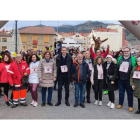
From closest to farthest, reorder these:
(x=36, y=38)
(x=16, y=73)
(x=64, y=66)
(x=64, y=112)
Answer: (x=64, y=112) < (x=16, y=73) < (x=64, y=66) < (x=36, y=38)

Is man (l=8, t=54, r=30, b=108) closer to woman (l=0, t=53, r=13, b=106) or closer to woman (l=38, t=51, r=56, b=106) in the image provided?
woman (l=0, t=53, r=13, b=106)

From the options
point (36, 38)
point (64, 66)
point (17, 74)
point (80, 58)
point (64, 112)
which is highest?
point (36, 38)

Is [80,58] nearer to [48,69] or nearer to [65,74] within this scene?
[65,74]

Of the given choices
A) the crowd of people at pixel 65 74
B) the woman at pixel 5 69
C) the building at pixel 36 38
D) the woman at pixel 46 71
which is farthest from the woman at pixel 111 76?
the building at pixel 36 38

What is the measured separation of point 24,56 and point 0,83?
6.28 feet

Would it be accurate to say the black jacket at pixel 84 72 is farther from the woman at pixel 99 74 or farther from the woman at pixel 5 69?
the woman at pixel 5 69

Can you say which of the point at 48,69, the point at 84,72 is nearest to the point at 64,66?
the point at 48,69

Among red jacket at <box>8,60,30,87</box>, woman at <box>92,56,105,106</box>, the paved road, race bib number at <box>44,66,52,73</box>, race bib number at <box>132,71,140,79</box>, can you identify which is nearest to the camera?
the paved road

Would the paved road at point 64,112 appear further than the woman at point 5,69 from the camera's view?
No

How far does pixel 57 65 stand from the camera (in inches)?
235

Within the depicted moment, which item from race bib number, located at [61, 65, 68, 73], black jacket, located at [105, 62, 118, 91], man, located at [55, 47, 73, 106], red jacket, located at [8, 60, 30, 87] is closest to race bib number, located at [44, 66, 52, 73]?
man, located at [55, 47, 73, 106]

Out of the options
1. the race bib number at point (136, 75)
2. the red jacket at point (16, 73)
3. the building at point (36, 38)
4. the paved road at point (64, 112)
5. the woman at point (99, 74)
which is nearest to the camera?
the paved road at point (64, 112)

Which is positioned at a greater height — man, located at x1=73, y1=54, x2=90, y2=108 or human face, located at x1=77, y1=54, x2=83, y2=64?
human face, located at x1=77, y1=54, x2=83, y2=64

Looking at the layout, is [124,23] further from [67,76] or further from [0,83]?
[0,83]
